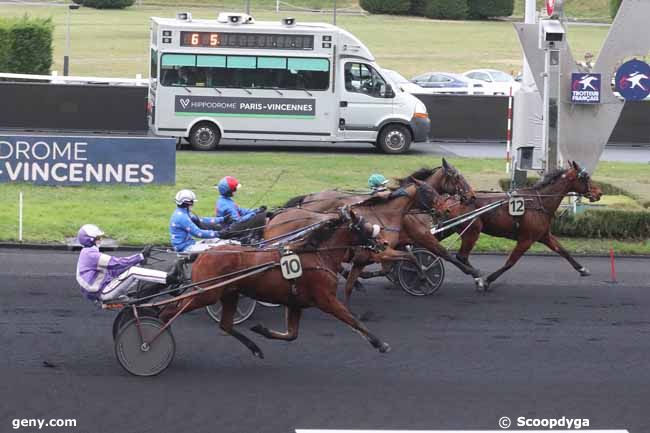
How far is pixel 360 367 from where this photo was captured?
10.6m

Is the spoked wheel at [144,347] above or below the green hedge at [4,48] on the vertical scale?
below

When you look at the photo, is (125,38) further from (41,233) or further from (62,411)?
(62,411)

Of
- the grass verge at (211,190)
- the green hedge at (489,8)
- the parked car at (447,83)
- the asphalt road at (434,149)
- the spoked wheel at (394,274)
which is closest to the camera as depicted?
the spoked wheel at (394,274)

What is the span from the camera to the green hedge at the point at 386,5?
6500 centimetres

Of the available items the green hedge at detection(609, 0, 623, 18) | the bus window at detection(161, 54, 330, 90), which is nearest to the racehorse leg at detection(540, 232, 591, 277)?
the bus window at detection(161, 54, 330, 90)

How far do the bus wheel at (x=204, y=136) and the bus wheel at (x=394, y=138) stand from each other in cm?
405

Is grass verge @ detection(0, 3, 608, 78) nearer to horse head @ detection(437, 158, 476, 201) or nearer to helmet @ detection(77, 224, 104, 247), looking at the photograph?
horse head @ detection(437, 158, 476, 201)

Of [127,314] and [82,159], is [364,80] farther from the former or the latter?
[127,314]

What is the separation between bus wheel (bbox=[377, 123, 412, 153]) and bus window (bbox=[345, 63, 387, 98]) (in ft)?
Result: 2.77

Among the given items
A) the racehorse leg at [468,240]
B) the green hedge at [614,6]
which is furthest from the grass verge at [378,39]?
the racehorse leg at [468,240]

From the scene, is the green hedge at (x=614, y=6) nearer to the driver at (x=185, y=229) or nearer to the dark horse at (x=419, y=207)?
the dark horse at (x=419, y=207)

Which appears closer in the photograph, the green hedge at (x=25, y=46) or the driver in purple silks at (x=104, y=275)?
the driver in purple silks at (x=104, y=275)

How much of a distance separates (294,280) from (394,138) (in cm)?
1729

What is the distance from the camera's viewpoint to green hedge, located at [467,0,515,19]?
64562 mm
